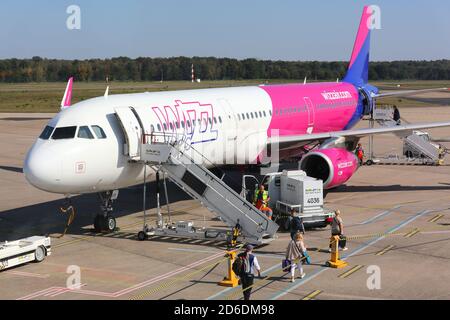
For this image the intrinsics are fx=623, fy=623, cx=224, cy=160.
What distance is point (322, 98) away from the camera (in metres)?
32.6

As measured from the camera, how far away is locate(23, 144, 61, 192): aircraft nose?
17641mm

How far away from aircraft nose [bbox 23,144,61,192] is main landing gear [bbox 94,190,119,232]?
116 inches

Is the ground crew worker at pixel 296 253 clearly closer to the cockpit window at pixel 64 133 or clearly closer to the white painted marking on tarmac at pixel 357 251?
the white painted marking on tarmac at pixel 357 251

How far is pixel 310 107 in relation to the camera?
31250mm

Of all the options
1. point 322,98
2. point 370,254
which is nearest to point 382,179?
point 322,98

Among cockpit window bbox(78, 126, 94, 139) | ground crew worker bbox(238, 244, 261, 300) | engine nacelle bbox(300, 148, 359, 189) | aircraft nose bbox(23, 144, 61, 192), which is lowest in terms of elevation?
ground crew worker bbox(238, 244, 261, 300)

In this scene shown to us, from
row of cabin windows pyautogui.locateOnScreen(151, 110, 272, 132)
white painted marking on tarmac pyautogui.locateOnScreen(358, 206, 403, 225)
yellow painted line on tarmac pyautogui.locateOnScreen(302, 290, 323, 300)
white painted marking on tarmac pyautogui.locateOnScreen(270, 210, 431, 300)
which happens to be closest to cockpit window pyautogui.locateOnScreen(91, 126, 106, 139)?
A: row of cabin windows pyautogui.locateOnScreen(151, 110, 272, 132)

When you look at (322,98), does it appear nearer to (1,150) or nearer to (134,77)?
(1,150)

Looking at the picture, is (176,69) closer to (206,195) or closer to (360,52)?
(360,52)

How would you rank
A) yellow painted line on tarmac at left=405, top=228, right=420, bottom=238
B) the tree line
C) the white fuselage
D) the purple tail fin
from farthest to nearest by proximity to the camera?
the tree line
the purple tail fin
yellow painted line on tarmac at left=405, top=228, right=420, bottom=238
the white fuselage

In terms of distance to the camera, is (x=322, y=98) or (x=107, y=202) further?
(x=322, y=98)

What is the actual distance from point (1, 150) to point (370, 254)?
3308 centimetres

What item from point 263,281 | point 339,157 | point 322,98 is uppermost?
point 322,98

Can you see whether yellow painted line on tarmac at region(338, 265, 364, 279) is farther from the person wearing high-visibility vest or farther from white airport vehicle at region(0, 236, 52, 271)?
white airport vehicle at region(0, 236, 52, 271)
